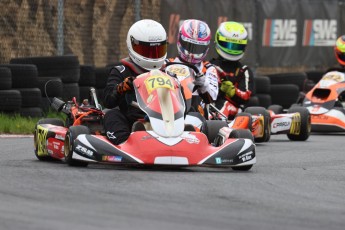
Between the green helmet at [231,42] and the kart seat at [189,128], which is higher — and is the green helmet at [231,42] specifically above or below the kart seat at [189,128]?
below

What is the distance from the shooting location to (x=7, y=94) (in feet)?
45.9

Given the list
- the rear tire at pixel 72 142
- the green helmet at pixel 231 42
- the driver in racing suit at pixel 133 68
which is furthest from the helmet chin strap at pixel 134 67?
the green helmet at pixel 231 42

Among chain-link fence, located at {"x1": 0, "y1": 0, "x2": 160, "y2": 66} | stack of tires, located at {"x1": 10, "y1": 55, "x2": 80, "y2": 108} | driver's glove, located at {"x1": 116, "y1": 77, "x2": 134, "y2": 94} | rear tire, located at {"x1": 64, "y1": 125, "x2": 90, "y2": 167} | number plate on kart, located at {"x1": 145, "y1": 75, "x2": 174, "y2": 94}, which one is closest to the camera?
rear tire, located at {"x1": 64, "y1": 125, "x2": 90, "y2": 167}

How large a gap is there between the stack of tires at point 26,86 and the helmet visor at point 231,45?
91.0 inches

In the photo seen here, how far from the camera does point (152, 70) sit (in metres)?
9.49

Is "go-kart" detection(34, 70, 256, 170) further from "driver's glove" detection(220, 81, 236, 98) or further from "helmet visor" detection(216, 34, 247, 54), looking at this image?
"helmet visor" detection(216, 34, 247, 54)

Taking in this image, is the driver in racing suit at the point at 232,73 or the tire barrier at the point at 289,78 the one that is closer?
the driver in racing suit at the point at 232,73

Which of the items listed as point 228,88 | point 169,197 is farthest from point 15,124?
point 169,197

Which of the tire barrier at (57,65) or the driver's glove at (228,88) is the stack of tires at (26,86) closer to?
the tire barrier at (57,65)

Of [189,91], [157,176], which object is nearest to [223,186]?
[157,176]

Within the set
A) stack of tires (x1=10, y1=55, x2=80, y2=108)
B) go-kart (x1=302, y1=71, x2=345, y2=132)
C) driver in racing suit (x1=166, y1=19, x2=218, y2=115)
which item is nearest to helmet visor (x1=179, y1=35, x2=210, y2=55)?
driver in racing suit (x1=166, y1=19, x2=218, y2=115)

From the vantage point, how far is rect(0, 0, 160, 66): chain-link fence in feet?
51.9

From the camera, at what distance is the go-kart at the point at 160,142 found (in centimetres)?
877

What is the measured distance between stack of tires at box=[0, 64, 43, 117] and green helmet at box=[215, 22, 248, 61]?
7.55 ft
